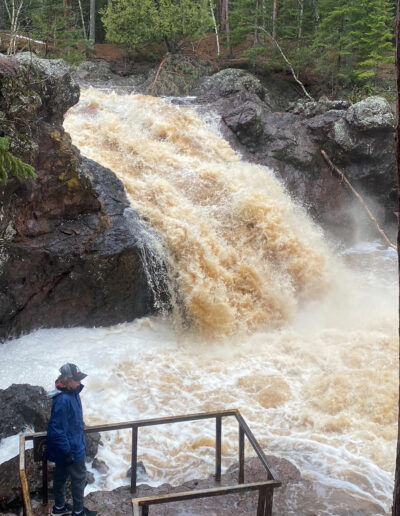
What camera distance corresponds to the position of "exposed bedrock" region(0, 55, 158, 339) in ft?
29.0

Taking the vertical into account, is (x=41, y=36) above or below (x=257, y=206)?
above

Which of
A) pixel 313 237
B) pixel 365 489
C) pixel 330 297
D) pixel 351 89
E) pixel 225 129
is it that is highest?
pixel 351 89

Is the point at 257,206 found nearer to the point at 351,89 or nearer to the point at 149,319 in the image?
the point at 149,319

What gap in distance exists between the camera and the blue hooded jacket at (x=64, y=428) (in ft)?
13.8

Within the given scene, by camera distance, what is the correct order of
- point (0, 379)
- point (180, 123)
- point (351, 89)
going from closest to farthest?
point (0, 379) → point (180, 123) → point (351, 89)

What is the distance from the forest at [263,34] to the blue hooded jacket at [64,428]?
1582 cm

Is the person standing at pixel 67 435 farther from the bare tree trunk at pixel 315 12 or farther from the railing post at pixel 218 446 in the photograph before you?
the bare tree trunk at pixel 315 12

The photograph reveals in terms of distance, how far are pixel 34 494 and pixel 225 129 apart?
39.8 ft

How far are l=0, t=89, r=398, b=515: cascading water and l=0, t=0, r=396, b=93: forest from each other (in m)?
5.10

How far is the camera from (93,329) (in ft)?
32.9

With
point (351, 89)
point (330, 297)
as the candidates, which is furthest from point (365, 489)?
point (351, 89)

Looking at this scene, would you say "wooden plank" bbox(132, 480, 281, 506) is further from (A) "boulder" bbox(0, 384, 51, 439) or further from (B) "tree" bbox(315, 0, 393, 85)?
(B) "tree" bbox(315, 0, 393, 85)

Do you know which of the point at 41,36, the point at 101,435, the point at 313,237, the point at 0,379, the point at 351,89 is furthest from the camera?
the point at 351,89

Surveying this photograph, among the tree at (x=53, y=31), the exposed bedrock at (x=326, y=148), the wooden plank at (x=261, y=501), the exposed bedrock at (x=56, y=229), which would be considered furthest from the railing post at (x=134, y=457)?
the tree at (x=53, y=31)
